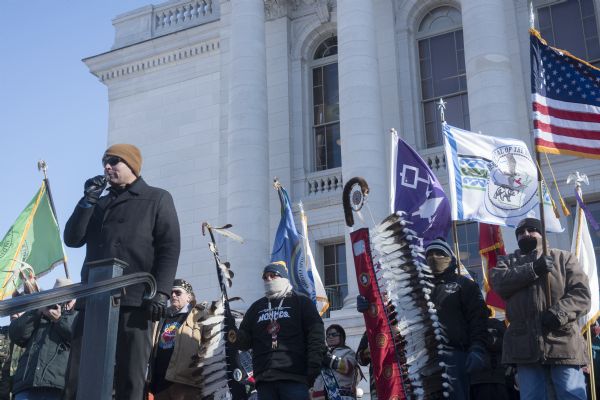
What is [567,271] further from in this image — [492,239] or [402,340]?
[492,239]

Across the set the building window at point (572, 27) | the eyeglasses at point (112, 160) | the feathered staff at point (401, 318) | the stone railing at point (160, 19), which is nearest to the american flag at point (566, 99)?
the feathered staff at point (401, 318)

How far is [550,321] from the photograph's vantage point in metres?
5.97

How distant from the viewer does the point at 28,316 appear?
768cm

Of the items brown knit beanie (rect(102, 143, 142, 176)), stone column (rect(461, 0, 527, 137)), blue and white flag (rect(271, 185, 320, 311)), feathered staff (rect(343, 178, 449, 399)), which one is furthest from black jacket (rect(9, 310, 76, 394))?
stone column (rect(461, 0, 527, 137))

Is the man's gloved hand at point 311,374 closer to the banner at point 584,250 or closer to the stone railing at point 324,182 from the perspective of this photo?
the banner at point 584,250

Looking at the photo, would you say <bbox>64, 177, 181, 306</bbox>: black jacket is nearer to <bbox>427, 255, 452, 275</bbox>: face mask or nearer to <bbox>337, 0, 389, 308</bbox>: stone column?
<bbox>427, 255, 452, 275</bbox>: face mask

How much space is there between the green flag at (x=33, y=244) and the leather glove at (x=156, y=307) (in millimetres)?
7735

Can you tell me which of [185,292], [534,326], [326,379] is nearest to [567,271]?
[534,326]

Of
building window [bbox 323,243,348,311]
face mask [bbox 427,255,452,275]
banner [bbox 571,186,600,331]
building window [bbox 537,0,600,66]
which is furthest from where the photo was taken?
building window [bbox 323,243,348,311]

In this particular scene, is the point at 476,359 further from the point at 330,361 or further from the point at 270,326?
the point at 270,326

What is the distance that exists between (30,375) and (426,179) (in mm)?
5511

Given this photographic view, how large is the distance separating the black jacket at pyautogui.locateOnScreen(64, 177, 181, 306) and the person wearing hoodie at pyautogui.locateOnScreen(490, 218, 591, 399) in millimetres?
2720

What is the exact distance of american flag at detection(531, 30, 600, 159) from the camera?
781 centimetres

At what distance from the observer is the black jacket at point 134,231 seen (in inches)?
200
